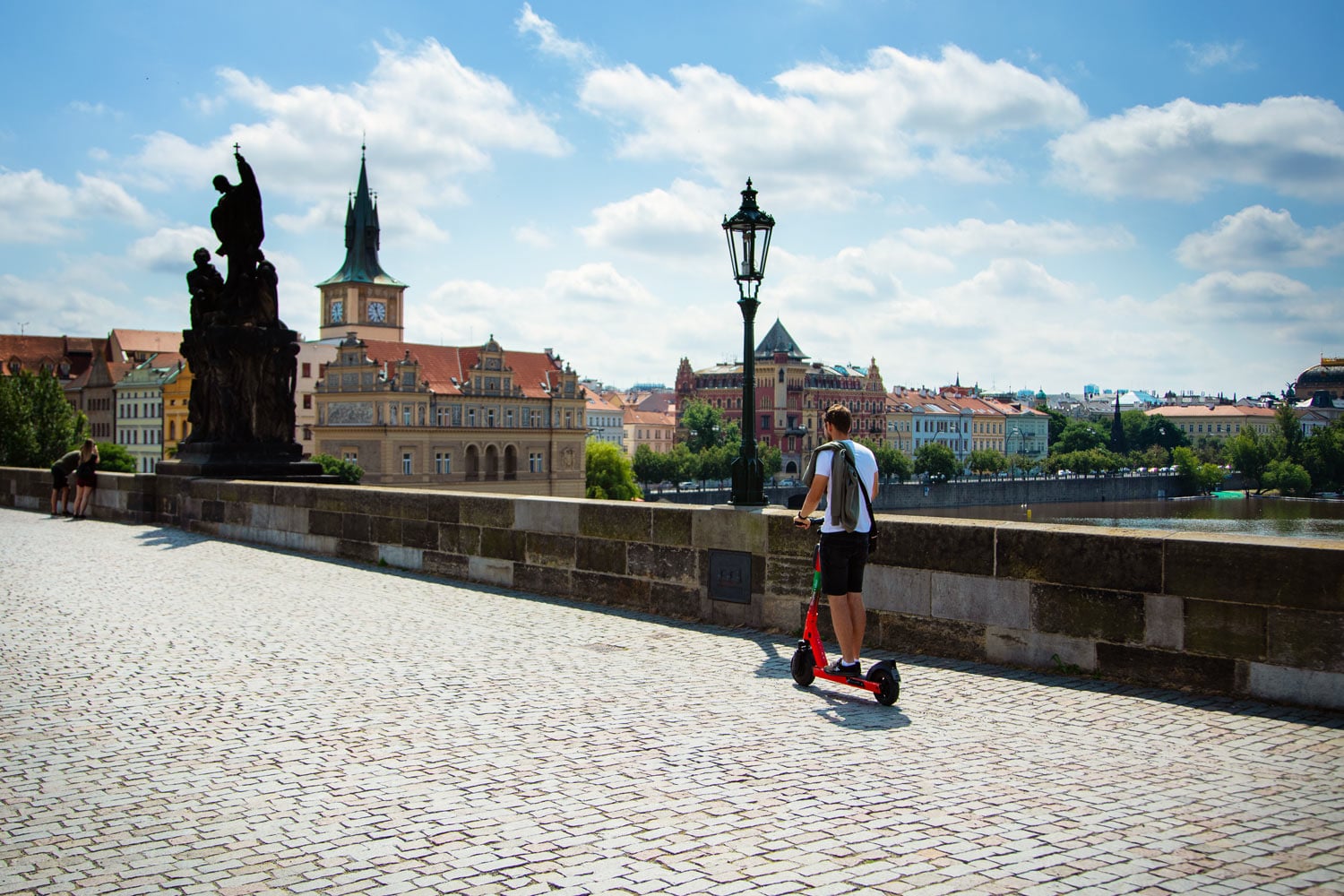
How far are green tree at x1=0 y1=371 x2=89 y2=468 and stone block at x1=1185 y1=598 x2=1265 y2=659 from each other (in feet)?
186

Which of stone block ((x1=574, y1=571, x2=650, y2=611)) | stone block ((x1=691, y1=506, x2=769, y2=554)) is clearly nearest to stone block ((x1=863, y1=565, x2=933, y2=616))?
stone block ((x1=691, y1=506, x2=769, y2=554))

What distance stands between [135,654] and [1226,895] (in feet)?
21.2

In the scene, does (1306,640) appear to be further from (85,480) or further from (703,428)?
(703,428)

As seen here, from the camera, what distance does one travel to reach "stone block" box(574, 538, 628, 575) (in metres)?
9.95

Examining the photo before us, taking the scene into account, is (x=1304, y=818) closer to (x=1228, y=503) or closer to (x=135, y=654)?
(x=135, y=654)

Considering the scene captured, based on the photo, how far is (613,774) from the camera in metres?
5.04

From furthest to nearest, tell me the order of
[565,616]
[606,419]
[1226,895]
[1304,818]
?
[606,419], [565,616], [1304,818], [1226,895]

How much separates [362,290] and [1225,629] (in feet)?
434

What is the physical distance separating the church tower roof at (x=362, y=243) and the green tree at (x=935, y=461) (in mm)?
62490

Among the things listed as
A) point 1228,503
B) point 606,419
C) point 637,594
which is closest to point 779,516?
point 637,594

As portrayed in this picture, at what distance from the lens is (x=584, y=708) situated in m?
6.20

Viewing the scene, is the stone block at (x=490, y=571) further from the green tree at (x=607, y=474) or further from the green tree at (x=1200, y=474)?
the green tree at (x=1200, y=474)

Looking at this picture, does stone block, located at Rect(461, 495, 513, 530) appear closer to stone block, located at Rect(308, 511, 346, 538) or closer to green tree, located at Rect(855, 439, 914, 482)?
stone block, located at Rect(308, 511, 346, 538)

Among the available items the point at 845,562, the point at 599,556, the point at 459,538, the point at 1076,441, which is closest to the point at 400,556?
the point at 459,538
